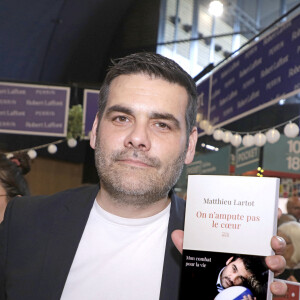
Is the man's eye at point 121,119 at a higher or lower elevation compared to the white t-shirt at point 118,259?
higher

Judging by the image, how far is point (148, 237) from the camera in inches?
63.6

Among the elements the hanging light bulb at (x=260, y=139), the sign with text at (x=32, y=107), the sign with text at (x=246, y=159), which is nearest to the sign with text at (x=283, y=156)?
the sign with text at (x=246, y=159)

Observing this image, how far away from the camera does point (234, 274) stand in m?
1.21

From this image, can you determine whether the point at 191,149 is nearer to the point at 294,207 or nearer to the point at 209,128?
the point at 294,207

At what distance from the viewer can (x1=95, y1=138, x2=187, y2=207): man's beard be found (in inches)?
59.8

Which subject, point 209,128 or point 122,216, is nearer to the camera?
point 122,216

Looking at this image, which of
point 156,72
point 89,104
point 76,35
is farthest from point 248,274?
point 76,35

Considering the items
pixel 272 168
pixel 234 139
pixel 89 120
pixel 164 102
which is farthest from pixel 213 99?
pixel 164 102

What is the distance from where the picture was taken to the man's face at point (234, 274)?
121cm

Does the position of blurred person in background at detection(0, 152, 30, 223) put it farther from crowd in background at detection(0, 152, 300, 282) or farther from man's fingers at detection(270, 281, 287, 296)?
man's fingers at detection(270, 281, 287, 296)

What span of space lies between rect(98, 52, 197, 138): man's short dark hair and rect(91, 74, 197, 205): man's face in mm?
26

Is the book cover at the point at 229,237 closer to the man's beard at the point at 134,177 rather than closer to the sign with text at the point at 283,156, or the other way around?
the man's beard at the point at 134,177

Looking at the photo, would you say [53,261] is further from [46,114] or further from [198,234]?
[46,114]

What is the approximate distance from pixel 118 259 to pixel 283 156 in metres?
3.72
